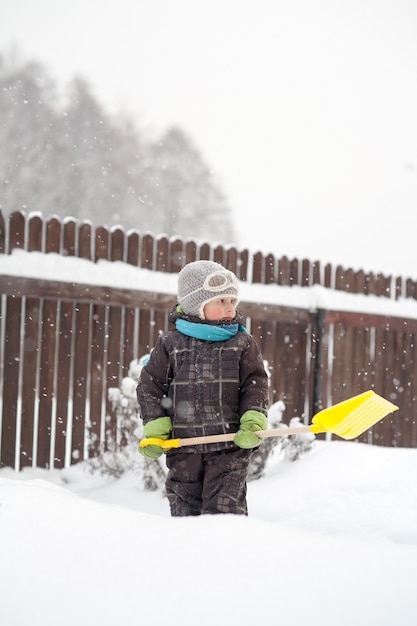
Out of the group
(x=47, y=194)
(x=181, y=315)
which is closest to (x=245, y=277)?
(x=181, y=315)

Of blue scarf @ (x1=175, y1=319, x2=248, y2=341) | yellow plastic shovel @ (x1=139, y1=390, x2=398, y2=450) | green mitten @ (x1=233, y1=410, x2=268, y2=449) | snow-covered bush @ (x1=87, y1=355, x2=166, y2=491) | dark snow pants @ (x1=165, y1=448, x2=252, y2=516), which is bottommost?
snow-covered bush @ (x1=87, y1=355, x2=166, y2=491)

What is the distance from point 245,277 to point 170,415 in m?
3.34

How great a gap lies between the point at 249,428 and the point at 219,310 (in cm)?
50

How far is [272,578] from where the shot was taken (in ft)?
4.10

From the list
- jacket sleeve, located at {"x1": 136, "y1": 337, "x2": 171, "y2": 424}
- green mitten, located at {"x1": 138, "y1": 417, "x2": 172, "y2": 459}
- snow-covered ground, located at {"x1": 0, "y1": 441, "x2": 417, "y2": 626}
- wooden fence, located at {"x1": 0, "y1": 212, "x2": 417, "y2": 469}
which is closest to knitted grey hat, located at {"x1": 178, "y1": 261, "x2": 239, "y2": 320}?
jacket sleeve, located at {"x1": 136, "y1": 337, "x2": 171, "y2": 424}

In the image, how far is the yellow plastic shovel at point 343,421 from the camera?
2.21 meters

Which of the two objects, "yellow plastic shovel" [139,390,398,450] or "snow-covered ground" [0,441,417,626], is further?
"yellow plastic shovel" [139,390,398,450]

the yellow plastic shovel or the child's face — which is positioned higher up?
the child's face

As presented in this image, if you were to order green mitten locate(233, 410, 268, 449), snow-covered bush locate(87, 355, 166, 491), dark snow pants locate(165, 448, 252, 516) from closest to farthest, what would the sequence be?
1. green mitten locate(233, 410, 268, 449)
2. dark snow pants locate(165, 448, 252, 516)
3. snow-covered bush locate(87, 355, 166, 491)

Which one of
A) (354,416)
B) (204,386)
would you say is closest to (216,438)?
(204,386)

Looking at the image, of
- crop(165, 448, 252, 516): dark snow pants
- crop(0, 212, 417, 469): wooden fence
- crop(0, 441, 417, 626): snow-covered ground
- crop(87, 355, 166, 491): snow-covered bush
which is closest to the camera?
crop(0, 441, 417, 626): snow-covered ground

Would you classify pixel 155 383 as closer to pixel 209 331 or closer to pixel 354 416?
pixel 209 331

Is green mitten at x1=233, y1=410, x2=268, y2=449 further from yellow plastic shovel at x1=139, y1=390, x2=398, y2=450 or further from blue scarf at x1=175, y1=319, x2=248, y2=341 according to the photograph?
blue scarf at x1=175, y1=319, x2=248, y2=341

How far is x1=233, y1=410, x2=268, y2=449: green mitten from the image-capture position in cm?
231
